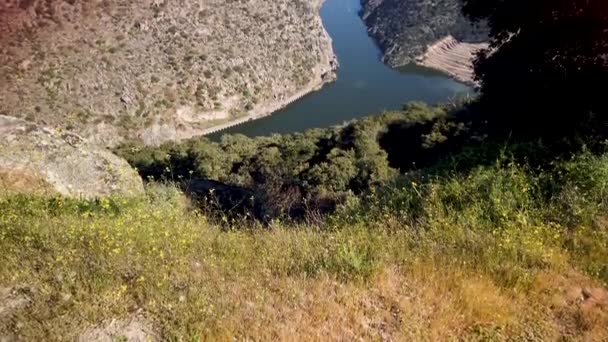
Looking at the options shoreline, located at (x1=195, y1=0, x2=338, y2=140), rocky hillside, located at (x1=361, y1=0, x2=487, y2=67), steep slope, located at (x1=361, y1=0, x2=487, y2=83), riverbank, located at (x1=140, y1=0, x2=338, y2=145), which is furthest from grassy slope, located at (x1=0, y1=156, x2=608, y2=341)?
rocky hillside, located at (x1=361, y1=0, x2=487, y2=67)

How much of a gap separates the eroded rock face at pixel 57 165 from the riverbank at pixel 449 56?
214 feet

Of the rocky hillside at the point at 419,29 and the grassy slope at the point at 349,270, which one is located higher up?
the grassy slope at the point at 349,270

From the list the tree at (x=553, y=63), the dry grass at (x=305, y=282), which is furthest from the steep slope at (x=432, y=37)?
the dry grass at (x=305, y=282)

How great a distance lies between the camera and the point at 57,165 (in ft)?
28.9

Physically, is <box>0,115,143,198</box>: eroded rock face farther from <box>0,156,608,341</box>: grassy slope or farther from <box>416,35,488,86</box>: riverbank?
<box>416,35,488,86</box>: riverbank

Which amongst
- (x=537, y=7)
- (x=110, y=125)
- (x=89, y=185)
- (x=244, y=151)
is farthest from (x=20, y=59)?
(x=537, y=7)

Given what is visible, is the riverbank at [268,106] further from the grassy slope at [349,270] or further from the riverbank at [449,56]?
the grassy slope at [349,270]

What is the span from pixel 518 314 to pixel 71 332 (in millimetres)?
2816

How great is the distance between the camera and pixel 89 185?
8859 millimetres

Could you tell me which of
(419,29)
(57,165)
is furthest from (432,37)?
(57,165)

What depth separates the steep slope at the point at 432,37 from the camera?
72.6m

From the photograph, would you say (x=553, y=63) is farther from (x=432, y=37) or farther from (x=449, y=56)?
(x=432, y=37)

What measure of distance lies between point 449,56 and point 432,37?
452 centimetres

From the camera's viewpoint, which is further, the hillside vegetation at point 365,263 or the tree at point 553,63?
the tree at point 553,63
